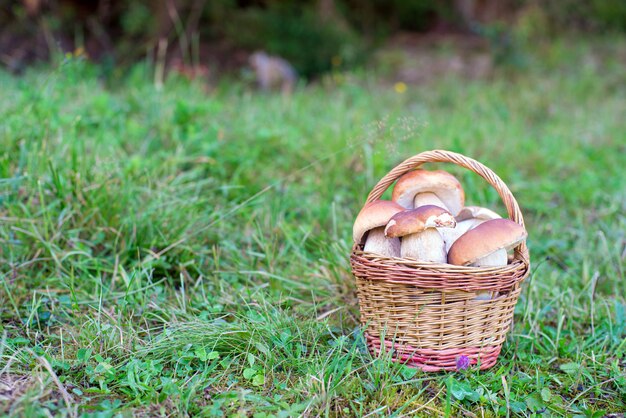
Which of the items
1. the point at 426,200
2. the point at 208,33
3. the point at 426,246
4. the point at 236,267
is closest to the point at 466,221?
the point at 426,200

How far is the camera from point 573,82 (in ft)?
23.5

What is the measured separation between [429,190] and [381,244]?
0.33 metres

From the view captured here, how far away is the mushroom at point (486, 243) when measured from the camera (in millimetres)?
1884

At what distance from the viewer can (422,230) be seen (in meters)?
1.96

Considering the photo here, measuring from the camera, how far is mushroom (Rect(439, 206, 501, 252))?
210 cm

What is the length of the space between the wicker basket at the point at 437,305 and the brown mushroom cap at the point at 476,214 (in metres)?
0.12

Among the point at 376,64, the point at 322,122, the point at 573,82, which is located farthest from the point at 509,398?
the point at 376,64

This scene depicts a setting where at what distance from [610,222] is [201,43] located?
6180mm

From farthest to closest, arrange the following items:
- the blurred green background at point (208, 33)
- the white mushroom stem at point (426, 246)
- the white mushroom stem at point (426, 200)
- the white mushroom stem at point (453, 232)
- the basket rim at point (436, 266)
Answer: the blurred green background at point (208, 33) → the white mushroom stem at point (426, 200) → the white mushroom stem at point (453, 232) → the white mushroom stem at point (426, 246) → the basket rim at point (436, 266)

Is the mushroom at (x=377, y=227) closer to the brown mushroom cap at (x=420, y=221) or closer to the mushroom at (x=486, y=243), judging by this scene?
the brown mushroom cap at (x=420, y=221)

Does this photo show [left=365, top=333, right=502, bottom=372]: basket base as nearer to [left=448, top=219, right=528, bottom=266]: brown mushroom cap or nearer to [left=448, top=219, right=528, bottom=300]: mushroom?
[left=448, top=219, right=528, bottom=300]: mushroom

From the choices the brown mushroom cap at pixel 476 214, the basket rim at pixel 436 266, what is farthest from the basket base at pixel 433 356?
the brown mushroom cap at pixel 476 214

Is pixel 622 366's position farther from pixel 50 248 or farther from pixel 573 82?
pixel 573 82

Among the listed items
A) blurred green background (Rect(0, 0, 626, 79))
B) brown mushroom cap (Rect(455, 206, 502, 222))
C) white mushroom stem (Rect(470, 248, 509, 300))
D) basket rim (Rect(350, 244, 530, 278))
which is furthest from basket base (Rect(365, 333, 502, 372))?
blurred green background (Rect(0, 0, 626, 79))
